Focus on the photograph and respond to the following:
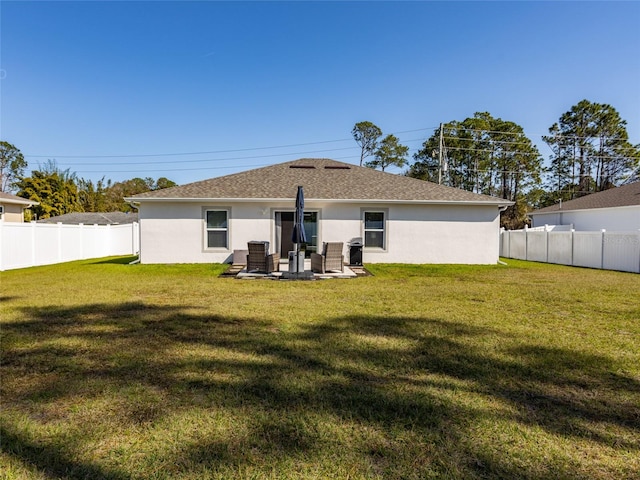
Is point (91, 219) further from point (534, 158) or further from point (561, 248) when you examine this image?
point (534, 158)

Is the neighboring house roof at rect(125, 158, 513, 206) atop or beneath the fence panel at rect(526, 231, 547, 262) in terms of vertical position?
atop

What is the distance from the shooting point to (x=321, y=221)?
47.7 ft

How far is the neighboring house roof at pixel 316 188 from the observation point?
14.2 meters

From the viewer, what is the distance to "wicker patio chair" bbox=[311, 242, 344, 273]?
11.5 metres

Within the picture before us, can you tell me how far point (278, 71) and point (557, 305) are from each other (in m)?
20.2

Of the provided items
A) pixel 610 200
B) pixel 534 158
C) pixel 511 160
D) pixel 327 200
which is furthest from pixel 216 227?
pixel 534 158

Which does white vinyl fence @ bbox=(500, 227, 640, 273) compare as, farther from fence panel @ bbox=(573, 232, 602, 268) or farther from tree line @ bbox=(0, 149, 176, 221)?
tree line @ bbox=(0, 149, 176, 221)

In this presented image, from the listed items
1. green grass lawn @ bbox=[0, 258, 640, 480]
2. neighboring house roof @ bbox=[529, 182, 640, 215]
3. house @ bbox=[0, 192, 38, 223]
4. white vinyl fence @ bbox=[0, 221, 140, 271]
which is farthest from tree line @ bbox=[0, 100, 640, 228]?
green grass lawn @ bbox=[0, 258, 640, 480]

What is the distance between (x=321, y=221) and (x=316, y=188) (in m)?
1.70

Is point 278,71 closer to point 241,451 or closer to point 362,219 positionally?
point 362,219

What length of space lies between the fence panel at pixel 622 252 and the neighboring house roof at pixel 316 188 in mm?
4333

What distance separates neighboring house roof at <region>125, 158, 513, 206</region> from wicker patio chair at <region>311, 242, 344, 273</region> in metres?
3.22

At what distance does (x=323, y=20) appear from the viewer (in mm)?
15258

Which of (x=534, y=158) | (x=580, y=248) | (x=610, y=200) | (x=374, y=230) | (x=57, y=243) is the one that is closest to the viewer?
(x=374, y=230)
